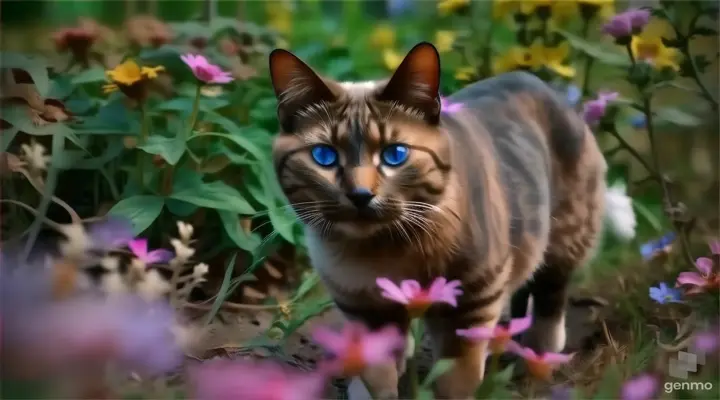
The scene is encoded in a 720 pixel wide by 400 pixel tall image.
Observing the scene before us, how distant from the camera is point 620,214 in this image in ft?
3.70

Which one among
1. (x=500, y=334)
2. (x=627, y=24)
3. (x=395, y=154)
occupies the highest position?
(x=627, y=24)

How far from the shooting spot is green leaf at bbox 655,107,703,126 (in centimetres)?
109

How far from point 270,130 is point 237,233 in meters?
0.21

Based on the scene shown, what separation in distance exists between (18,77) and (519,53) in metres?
0.80

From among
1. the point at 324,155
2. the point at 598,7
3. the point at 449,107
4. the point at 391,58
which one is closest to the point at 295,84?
the point at 324,155

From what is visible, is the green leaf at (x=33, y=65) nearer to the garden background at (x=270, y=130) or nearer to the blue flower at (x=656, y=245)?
the garden background at (x=270, y=130)

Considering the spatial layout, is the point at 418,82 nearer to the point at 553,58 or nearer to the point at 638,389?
the point at 638,389

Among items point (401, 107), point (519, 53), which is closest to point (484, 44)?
point (519, 53)

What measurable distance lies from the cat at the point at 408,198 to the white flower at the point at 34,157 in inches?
9.5

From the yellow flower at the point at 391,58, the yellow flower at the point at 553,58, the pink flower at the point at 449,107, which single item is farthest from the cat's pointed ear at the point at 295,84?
the yellow flower at the point at 553,58

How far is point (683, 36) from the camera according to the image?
1016 millimetres

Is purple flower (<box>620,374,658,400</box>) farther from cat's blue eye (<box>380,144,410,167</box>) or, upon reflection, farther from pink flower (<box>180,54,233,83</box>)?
pink flower (<box>180,54,233,83</box>)

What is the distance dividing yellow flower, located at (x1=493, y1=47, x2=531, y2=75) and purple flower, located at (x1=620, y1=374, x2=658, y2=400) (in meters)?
0.74

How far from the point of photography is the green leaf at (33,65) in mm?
796
